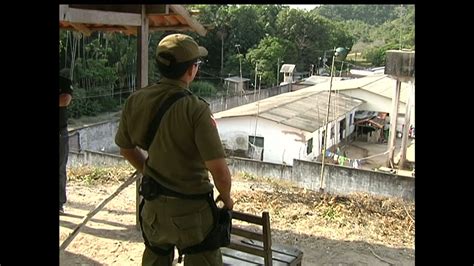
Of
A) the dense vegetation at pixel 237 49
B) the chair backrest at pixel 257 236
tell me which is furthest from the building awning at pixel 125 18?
the dense vegetation at pixel 237 49

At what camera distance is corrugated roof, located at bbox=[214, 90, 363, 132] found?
18.6m

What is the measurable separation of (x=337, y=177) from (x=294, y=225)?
4570mm

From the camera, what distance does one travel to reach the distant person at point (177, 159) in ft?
6.79

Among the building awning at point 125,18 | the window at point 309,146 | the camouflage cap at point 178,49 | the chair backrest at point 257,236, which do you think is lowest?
the window at point 309,146

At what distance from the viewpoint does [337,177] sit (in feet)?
33.8

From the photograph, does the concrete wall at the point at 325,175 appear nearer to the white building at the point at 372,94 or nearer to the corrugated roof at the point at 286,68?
the white building at the point at 372,94

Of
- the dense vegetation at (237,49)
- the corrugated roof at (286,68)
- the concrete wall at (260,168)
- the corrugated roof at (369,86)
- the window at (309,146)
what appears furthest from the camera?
the corrugated roof at (286,68)

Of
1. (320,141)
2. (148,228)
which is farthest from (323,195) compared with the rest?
(320,141)

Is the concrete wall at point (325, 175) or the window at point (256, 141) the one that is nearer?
the concrete wall at point (325, 175)

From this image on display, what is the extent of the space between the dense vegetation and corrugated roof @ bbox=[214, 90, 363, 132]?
398 centimetres

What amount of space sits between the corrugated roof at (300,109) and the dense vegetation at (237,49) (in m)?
3.98

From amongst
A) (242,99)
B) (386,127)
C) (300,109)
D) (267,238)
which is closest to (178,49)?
(267,238)
